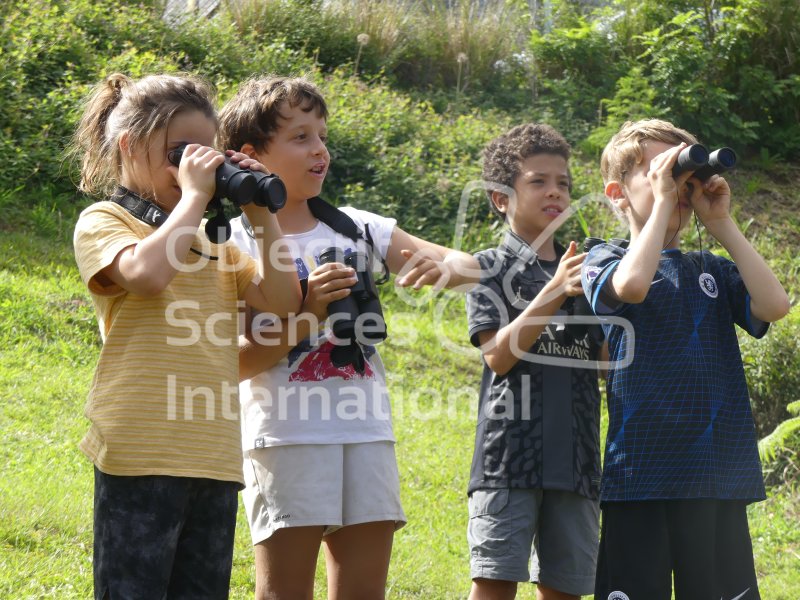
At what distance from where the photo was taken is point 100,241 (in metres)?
2.70

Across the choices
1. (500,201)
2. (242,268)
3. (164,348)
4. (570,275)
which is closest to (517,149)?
(500,201)

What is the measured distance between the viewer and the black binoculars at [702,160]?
293cm

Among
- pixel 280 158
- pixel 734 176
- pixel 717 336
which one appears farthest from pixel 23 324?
pixel 734 176

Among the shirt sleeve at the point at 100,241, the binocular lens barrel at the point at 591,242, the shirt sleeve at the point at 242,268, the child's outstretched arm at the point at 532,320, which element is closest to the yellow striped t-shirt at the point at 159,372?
the shirt sleeve at the point at 100,241

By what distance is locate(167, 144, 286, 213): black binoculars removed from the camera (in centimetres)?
268

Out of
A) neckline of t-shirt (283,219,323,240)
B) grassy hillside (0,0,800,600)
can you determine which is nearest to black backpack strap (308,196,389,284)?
neckline of t-shirt (283,219,323,240)

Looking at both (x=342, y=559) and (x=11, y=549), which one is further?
(x=11, y=549)

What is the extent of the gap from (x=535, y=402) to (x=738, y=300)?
0.76 m

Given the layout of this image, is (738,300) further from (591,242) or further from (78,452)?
(78,452)

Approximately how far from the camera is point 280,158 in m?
3.29

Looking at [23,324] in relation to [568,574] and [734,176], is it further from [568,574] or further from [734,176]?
[734,176]

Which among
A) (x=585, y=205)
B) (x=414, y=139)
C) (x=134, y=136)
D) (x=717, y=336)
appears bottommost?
(x=717, y=336)

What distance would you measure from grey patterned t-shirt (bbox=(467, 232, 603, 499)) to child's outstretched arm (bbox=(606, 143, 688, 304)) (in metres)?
0.56

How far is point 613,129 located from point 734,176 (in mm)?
1093
